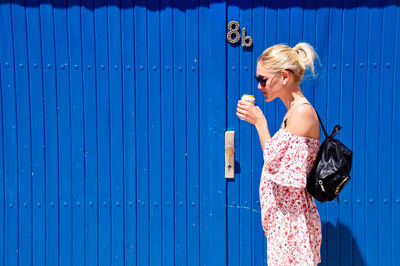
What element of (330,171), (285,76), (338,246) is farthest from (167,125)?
(338,246)

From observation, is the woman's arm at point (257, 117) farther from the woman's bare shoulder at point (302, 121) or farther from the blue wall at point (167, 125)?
the blue wall at point (167, 125)

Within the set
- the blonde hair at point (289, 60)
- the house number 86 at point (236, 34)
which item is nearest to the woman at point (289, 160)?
the blonde hair at point (289, 60)

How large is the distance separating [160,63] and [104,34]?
0.44 m

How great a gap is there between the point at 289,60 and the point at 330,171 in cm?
62

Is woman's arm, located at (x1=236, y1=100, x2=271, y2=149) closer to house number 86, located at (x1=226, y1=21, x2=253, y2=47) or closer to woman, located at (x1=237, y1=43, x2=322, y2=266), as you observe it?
woman, located at (x1=237, y1=43, x2=322, y2=266)

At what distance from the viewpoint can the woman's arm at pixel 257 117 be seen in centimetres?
227

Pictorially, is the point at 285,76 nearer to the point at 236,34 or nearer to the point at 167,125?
the point at 236,34

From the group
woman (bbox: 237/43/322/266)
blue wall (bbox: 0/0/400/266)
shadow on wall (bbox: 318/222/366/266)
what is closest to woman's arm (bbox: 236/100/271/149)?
woman (bbox: 237/43/322/266)

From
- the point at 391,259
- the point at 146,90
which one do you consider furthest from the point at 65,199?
the point at 391,259

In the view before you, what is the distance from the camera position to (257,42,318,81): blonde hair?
7.18ft

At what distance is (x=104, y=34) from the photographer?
9.53 feet

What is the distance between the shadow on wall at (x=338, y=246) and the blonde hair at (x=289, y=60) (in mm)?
1290

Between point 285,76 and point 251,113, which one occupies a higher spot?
point 285,76

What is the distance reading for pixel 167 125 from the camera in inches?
116
